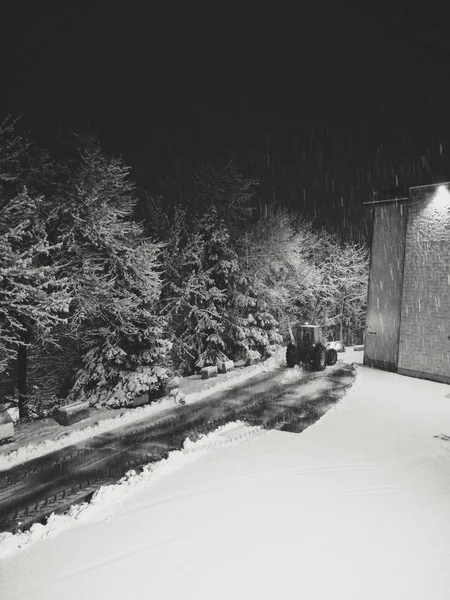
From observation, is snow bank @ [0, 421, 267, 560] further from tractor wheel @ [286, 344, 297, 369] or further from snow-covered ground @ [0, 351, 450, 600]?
tractor wheel @ [286, 344, 297, 369]

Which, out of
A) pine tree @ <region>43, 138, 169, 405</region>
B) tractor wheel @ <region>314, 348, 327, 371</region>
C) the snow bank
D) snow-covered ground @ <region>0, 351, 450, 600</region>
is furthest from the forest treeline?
snow-covered ground @ <region>0, 351, 450, 600</region>

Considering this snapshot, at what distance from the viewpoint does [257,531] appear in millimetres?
5480

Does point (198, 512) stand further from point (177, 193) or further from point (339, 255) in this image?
point (339, 255)

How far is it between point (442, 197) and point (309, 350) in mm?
8761

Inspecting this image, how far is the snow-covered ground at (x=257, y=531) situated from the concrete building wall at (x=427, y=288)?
831 centimetres

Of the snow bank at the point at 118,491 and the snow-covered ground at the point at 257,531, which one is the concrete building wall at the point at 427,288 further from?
the snow bank at the point at 118,491

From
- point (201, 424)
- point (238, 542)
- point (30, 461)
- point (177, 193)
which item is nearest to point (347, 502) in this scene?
point (238, 542)

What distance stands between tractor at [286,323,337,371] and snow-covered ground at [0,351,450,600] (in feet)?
27.6

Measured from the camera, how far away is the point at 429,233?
53.4 feet

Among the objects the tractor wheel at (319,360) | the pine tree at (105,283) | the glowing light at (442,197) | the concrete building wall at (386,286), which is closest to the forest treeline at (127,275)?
the pine tree at (105,283)

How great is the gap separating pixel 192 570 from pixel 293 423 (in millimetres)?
6139

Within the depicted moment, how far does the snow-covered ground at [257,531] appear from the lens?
4.49m

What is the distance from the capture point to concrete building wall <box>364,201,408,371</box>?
18016 mm

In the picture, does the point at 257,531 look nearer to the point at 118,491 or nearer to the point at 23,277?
the point at 118,491
